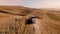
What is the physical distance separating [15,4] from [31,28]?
0.43 metres

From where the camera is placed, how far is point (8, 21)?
70cm

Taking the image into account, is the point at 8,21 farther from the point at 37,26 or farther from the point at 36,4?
the point at 36,4

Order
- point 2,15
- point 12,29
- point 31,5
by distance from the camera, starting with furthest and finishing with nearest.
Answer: point 31,5, point 2,15, point 12,29

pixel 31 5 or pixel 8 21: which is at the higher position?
pixel 31 5

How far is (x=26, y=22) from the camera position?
69 cm

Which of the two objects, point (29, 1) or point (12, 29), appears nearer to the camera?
point (12, 29)

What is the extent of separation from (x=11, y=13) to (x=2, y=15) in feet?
0.22

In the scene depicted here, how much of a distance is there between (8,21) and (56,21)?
308 millimetres

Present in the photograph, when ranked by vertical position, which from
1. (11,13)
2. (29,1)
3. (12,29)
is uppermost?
(29,1)

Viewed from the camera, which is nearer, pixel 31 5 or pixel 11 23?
pixel 11 23

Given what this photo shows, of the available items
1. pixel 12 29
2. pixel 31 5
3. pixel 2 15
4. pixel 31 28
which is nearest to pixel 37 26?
pixel 31 28

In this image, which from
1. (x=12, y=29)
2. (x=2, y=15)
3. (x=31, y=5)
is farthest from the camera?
(x=31, y=5)

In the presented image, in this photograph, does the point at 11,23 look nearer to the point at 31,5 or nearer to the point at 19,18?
the point at 19,18

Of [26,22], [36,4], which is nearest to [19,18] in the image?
[26,22]
